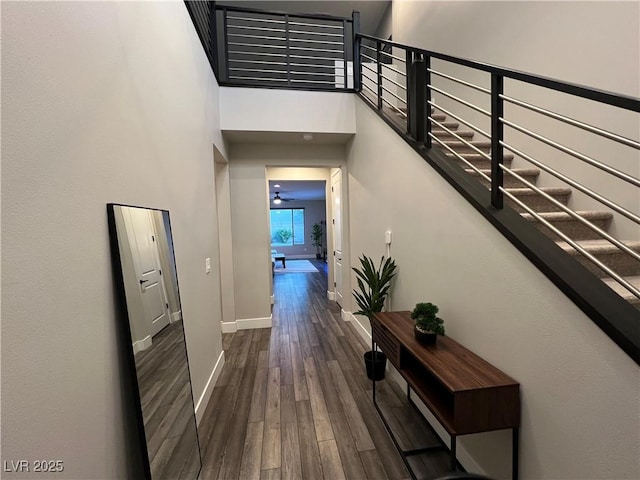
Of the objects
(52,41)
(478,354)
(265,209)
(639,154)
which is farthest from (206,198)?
(639,154)

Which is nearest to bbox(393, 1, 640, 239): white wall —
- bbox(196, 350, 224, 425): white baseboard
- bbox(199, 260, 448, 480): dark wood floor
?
bbox(199, 260, 448, 480): dark wood floor

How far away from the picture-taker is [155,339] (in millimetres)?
1449

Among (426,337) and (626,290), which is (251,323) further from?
(626,290)

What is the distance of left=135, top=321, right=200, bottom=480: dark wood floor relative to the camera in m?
1.29

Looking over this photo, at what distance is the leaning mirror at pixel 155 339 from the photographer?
1.22 metres

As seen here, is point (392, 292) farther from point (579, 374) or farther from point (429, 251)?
point (579, 374)

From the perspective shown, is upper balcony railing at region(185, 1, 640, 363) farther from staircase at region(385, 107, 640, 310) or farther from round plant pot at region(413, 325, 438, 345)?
round plant pot at region(413, 325, 438, 345)

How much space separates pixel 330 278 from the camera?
19.2ft

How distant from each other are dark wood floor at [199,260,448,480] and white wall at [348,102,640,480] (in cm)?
55

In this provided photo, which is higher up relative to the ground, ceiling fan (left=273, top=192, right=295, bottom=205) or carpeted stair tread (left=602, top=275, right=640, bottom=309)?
ceiling fan (left=273, top=192, right=295, bottom=205)

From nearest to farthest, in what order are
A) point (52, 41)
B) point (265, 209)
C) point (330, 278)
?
1. point (52, 41)
2. point (265, 209)
3. point (330, 278)

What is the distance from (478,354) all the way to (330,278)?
4.26m

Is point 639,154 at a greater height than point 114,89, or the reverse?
point 114,89

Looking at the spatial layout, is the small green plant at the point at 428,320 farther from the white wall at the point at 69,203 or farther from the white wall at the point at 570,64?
the white wall at the point at 69,203
